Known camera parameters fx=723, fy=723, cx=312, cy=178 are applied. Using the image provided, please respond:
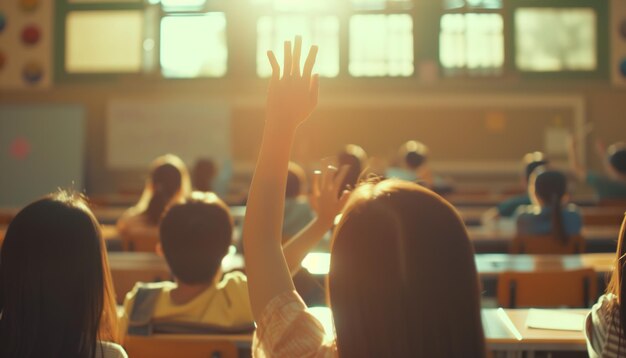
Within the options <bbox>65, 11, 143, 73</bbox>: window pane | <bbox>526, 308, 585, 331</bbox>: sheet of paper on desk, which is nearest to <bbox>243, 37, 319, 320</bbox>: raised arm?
<bbox>526, 308, 585, 331</bbox>: sheet of paper on desk

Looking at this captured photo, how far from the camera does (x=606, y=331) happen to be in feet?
4.55

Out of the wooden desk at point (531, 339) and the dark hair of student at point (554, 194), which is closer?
the wooden desk at point (531, 339)

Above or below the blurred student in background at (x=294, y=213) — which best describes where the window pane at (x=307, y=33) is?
above

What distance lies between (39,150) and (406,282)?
9595 mm

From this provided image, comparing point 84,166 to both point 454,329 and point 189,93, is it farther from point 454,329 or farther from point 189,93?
point 454,329

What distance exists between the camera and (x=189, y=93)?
973 centimetres

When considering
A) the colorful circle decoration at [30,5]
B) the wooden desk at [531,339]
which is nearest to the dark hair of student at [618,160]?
the wooden desk at [531,339]

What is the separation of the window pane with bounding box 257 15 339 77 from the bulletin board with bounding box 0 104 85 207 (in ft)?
8.45

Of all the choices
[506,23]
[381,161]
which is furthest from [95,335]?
[506,23]

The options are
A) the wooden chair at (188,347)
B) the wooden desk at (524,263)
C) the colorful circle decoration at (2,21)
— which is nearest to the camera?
the wooden chair at (188,347)

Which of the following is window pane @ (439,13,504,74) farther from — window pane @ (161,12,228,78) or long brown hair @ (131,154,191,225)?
long brown hair @ (131,154,191,225)

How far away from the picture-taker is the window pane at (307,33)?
9703 mm

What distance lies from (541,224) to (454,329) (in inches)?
131

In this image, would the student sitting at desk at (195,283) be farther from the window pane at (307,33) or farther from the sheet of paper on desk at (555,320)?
the window pane at (307,33)
